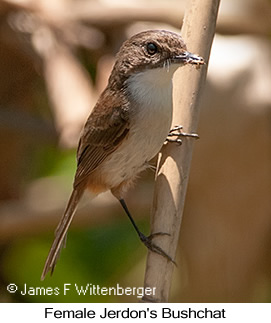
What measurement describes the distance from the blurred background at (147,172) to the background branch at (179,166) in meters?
1.19

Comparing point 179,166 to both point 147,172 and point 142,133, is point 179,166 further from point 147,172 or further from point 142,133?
point 147,172

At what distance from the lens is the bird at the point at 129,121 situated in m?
2.65

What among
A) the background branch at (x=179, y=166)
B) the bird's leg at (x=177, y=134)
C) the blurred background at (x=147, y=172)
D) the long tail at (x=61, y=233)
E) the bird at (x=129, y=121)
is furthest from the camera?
the blurred background at (x=147, y=172)

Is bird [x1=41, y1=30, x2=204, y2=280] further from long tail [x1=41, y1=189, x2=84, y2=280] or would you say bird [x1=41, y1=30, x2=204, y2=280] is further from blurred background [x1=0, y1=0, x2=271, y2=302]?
blurred background [x1=0, y1=0, x2=271, y2=302]

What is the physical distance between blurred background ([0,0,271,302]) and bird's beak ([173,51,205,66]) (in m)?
1.08

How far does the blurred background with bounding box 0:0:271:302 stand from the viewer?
3.69m

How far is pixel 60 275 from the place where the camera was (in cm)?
414

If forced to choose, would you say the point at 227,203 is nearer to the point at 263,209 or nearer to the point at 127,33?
the point at 263,209

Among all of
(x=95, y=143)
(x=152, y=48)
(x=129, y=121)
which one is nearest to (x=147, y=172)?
(x=95, y=143)

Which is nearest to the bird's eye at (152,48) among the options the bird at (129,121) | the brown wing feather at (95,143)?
the bird at (129,121)

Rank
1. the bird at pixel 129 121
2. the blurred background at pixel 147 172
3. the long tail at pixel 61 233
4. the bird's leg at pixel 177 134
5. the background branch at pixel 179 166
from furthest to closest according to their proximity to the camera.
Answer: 1. the blurred background at pixel 147 172
2. the long tail at pixel 61 233
3. the bird at pixel 129 121
4. the bird's leg at pixel 177 134
5. the background branch at pixel 179 166

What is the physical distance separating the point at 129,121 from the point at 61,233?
0.44 m

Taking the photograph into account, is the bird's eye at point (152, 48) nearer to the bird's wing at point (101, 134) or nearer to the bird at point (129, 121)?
the bird at point (129, 121)

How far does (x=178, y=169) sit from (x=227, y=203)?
140 centimetres
